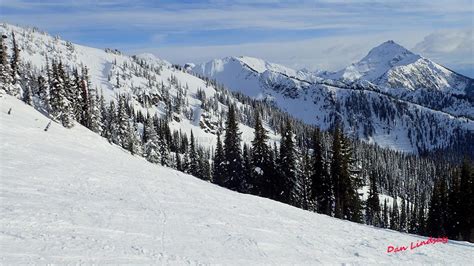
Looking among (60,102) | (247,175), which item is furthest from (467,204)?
(60,102)

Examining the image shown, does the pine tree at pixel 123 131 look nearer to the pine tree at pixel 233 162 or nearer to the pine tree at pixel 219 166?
the pine tree at pixel 219 166

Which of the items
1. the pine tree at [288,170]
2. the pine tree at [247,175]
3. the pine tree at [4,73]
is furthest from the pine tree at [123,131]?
the pine tree at [288,170]

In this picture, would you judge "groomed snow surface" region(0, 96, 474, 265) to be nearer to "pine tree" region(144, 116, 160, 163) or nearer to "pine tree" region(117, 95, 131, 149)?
"pine tree" region(144, 116, 160, 163)

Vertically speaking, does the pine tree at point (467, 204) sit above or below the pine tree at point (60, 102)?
below

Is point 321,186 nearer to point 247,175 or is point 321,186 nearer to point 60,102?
point 247,175

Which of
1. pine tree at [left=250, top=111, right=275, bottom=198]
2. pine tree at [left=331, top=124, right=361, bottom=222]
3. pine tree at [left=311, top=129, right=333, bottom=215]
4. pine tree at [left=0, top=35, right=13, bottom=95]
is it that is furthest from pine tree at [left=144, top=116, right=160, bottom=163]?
pine tree at [left=331, top=124, right=361, bottom=222]

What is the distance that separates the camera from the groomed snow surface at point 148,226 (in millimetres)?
10716

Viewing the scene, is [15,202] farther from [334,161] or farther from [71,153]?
[334,161]

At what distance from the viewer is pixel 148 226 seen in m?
13.7

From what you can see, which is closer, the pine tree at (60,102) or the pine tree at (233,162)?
the pine tree at (233,162)

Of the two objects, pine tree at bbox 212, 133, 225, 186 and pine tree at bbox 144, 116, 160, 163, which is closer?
pine tree at bbox 212, 133, 225, 186

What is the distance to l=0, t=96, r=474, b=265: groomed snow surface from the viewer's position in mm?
10716

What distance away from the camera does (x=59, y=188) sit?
17016 millimetres

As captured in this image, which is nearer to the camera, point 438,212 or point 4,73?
point 438,212
